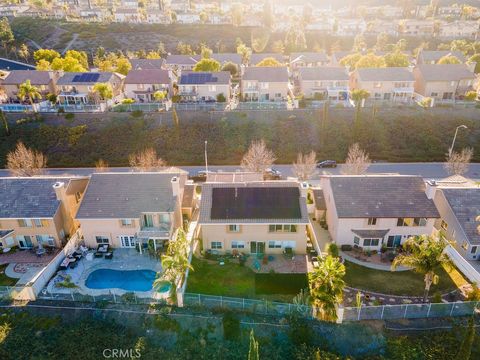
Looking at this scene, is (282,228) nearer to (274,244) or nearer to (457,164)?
(274,244)

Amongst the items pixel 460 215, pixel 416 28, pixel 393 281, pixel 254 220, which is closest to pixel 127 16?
pixel 416 28

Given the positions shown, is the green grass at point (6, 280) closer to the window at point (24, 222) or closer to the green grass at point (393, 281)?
the window at point (24, 222)

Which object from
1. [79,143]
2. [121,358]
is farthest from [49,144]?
[121,358]

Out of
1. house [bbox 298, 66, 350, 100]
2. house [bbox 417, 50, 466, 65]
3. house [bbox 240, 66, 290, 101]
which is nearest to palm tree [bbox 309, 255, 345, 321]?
house [bbox 240, 66, 290, 101]

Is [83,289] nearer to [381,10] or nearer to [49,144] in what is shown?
[49,144]

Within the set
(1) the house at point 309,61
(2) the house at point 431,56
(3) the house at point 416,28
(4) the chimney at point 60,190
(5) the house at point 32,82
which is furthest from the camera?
(3) the house at point 416,28

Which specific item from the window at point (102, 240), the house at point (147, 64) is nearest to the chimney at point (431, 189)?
the window at point (102, 240)
